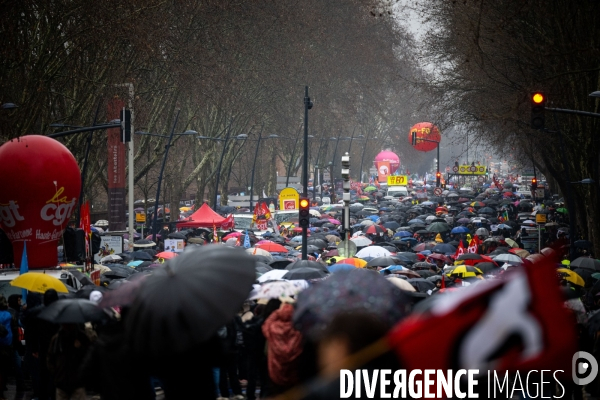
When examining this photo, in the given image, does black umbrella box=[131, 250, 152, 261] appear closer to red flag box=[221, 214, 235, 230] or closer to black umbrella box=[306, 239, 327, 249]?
black umbrella box=[306, 239, 327, 249]

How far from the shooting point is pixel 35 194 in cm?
1800

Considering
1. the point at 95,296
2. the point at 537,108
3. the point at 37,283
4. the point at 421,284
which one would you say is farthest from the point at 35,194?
the point at 537,108

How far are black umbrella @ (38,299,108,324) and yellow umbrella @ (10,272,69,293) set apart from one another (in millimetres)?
3253

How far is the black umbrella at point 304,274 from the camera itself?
16.7m

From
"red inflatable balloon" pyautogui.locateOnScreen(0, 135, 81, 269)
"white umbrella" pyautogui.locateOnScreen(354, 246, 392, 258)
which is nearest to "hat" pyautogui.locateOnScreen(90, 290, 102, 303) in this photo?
"red inflatable balloon" pyautogui.locateOnScreen(0, 135, 81, 269)

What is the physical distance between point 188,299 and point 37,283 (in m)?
8.45

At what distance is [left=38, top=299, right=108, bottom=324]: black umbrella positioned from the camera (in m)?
9.85

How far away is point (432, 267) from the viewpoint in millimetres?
23875

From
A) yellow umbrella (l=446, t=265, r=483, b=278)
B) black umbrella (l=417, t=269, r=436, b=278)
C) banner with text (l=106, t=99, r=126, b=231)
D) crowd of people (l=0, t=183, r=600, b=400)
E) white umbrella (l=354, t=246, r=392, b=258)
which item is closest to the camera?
crowd of people (l=0, t=183, r=600, b=400)

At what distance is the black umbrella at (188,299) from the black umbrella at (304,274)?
1029 cm

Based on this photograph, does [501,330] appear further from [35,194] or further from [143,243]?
[143,243]

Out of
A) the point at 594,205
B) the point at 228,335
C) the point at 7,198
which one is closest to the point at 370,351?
the point at 228,335

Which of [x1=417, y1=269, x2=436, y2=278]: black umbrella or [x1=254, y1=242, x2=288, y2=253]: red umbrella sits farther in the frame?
[x1=254, y1=242, x2=288, y2=253]: red umbrella

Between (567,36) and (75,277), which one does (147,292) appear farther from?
(567,36)
